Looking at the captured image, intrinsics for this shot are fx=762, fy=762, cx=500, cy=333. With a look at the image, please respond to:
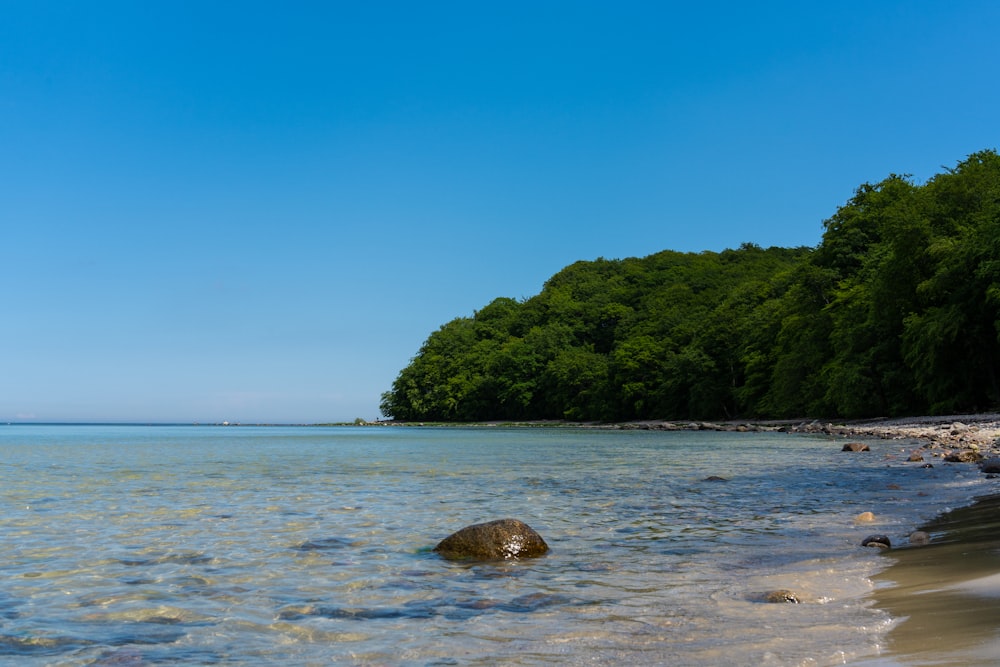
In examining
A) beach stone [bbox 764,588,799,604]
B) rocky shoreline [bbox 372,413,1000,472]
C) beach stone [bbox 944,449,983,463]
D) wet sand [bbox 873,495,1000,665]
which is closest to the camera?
wet sand [bbox 873,495,1000,665]

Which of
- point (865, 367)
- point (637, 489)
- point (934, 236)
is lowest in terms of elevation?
point (637, 489)

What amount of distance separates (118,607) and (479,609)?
3.17 metres

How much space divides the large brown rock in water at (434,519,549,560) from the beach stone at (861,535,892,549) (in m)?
3.79

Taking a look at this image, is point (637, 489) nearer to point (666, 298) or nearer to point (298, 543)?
point (298, 543)

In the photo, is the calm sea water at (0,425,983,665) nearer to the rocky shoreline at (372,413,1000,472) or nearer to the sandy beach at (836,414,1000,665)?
the sandy beach at (836,414,1000,665)

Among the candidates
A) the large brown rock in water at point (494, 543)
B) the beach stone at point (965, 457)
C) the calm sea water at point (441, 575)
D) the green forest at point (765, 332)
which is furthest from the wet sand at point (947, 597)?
the green forest at point (765, 332)

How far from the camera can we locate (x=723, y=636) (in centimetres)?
538

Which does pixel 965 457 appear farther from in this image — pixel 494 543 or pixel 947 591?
pixel 947 591

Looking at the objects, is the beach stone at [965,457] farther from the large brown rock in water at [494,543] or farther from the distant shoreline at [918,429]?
the large brown rock in water at [494,543]

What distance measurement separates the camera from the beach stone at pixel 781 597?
6.33 metres

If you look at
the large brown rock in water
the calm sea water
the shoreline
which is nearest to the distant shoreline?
the calm sea water

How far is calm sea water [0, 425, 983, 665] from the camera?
5359 millimetres

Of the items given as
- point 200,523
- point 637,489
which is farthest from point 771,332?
point 200,523

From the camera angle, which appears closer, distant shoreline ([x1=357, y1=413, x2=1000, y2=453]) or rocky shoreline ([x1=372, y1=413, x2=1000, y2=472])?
rocky shoreline ([x1=372, y1=413, x2=1000, y2=472])
